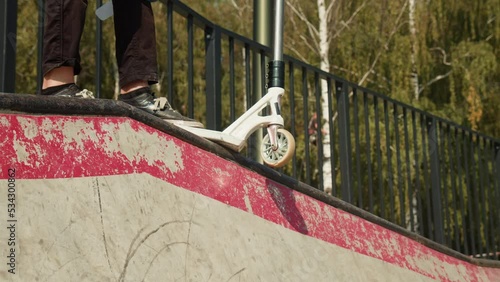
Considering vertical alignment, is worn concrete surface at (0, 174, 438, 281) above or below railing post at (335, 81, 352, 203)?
below

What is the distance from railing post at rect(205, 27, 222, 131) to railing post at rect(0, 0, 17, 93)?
137cm

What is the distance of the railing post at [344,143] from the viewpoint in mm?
5398

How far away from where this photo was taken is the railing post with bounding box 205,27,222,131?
437 centimetres

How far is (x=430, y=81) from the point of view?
20.8 m

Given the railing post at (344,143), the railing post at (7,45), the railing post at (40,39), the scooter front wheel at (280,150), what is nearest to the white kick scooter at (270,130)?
the scooter front wheel at (280,150)

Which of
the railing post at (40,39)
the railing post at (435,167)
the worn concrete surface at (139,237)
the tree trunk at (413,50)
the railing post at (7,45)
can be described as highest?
→ the tree trunk at (413,50)

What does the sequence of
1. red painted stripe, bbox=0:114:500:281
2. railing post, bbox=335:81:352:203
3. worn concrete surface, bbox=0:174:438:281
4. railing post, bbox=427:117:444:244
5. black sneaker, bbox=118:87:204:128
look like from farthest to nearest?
railing post, bbox=427:117:444:244 → railing post, bbox=335:81:352:203 → black sneaker, bbox=118:87:204:128 → red painted stripe, bbox=0:114:500:281 → worn concrete surface, bbox=0:174:438:281

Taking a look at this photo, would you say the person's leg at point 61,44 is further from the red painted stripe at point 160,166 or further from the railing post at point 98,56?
the railing post at point 98,56

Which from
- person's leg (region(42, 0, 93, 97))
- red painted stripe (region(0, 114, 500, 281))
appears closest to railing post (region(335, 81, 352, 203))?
red painted stripe (region(0, 114, 500, 281))

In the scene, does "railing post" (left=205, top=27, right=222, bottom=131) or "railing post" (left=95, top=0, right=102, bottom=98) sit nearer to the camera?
"railing post" (left=95, top=0, right=102, bottom=98)

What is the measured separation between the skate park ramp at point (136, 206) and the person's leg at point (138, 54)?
25 cm

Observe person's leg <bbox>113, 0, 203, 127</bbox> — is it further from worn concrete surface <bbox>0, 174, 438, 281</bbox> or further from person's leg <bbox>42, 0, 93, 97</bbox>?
worn concrete surface <bbox>0, 174, 438, 281</bbox>

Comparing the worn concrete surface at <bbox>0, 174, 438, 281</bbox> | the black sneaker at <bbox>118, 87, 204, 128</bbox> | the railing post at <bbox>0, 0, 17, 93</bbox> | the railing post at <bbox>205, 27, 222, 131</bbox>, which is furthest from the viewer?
the railing post at <bbox>205, 27, 222, 131</bbox>

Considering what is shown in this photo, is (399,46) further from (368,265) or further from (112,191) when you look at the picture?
(112,191)
